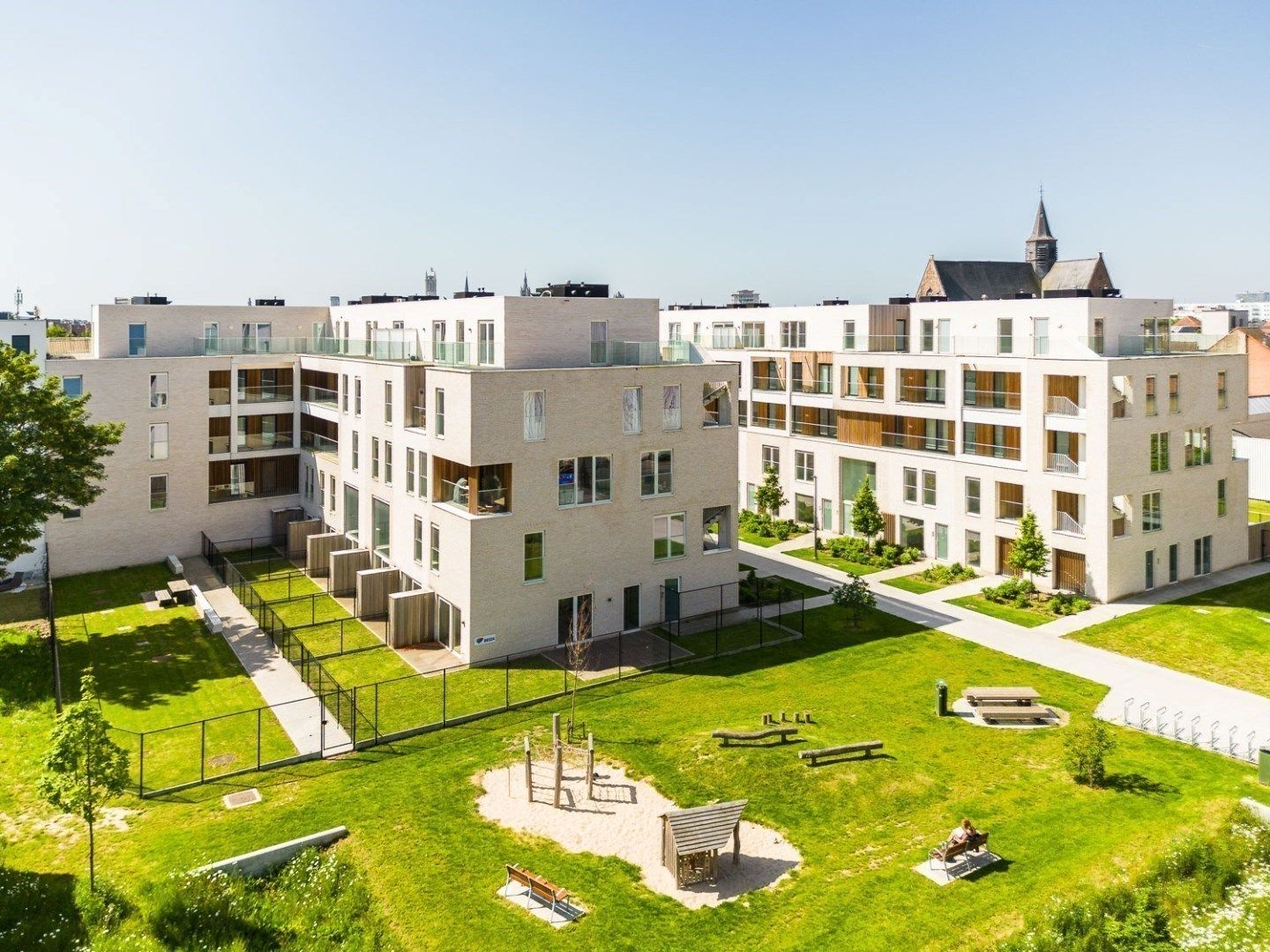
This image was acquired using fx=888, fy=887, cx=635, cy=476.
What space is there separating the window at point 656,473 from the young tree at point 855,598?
295 inches

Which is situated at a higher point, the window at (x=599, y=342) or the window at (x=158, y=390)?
the window at (x=599, y=342)

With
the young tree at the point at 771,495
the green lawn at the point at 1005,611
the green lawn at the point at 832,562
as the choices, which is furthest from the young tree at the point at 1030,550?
the young tree at the point at 771,495

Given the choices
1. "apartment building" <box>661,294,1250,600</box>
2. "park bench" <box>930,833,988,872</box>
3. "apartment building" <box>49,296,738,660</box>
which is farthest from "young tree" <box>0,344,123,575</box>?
"apartment building" <box>661,294,1250,600</box>

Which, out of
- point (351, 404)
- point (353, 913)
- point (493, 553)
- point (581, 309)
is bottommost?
point (353, 913)

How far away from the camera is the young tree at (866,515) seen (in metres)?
41.0

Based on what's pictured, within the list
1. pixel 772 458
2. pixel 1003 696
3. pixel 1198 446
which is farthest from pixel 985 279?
pixel 1003 696

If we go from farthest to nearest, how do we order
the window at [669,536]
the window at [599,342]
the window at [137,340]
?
1. the window at [137,340]
2. the window at [599,342]
3. the window at [669,536]

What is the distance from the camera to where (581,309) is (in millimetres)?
31266

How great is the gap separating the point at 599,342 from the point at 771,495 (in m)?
18.7

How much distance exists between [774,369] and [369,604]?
26.6m

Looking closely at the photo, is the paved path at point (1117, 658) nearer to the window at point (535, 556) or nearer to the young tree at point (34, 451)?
the window at point (535, 556)

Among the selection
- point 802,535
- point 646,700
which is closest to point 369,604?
point 646,700

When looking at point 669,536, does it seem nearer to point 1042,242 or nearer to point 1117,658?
point 1117,658

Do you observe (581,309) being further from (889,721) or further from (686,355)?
(889,721)
